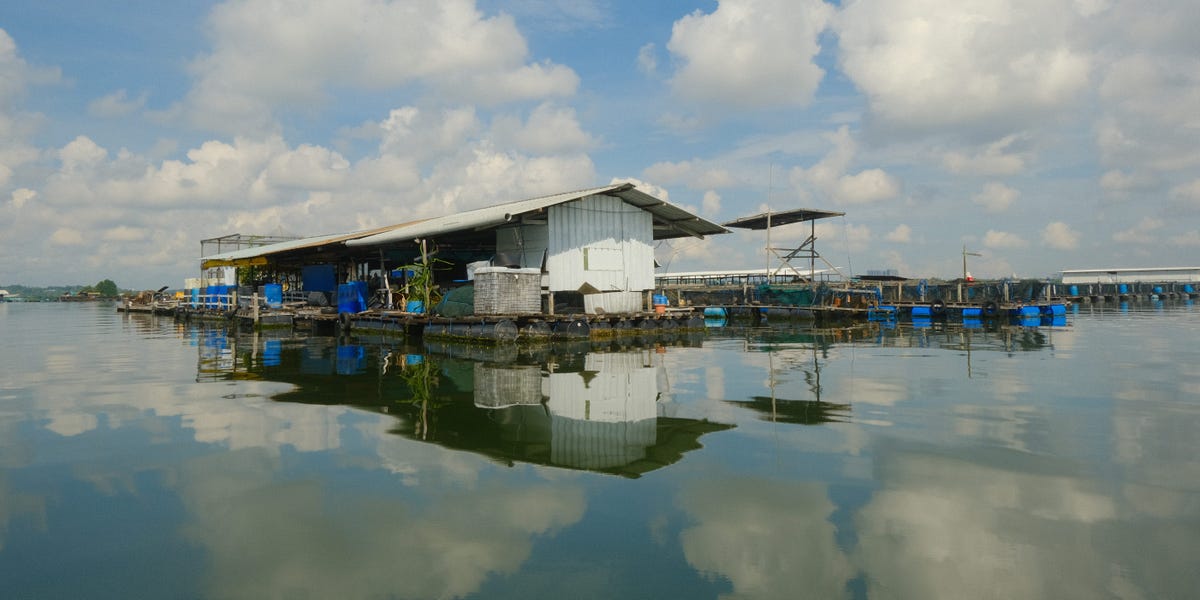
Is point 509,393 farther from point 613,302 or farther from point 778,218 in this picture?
point 778,218

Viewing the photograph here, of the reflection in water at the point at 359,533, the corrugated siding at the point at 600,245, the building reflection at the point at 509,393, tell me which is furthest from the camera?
the corrugated siding at the point at 600,245

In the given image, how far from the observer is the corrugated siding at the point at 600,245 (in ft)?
72.6

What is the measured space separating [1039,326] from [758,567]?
1158 inches

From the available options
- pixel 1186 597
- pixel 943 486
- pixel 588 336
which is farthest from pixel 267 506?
pixel 588 336

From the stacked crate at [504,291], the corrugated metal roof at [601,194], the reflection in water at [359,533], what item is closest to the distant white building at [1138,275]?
the corrugated metal roof at [601,194]

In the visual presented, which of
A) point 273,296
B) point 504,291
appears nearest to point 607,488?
point 504,291

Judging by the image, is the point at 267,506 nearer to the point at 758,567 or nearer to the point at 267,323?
the point at 758,567

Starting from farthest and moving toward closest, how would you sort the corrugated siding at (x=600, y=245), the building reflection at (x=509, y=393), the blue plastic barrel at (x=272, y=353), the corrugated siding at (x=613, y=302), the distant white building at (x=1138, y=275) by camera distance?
the distant white building at (x=1138, y=275) < the corrugated siding at (x=613, y=302) < the corrugated siding at (x=600, y=245) < the blue plastic barrel at (x=272, y=353) < the building reflection at (x=509, y=393)

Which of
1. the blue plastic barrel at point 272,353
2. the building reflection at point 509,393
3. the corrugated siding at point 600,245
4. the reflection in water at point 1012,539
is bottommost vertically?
the reflection in water at point 1012,539

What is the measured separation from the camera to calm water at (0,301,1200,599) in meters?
4.20

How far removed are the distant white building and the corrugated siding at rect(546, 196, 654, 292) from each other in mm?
67564

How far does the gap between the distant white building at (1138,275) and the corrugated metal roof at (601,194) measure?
64368 mm

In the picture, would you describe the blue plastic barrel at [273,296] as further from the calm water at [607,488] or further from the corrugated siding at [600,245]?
the calm water at [607,488]

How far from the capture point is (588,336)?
21.2 m
